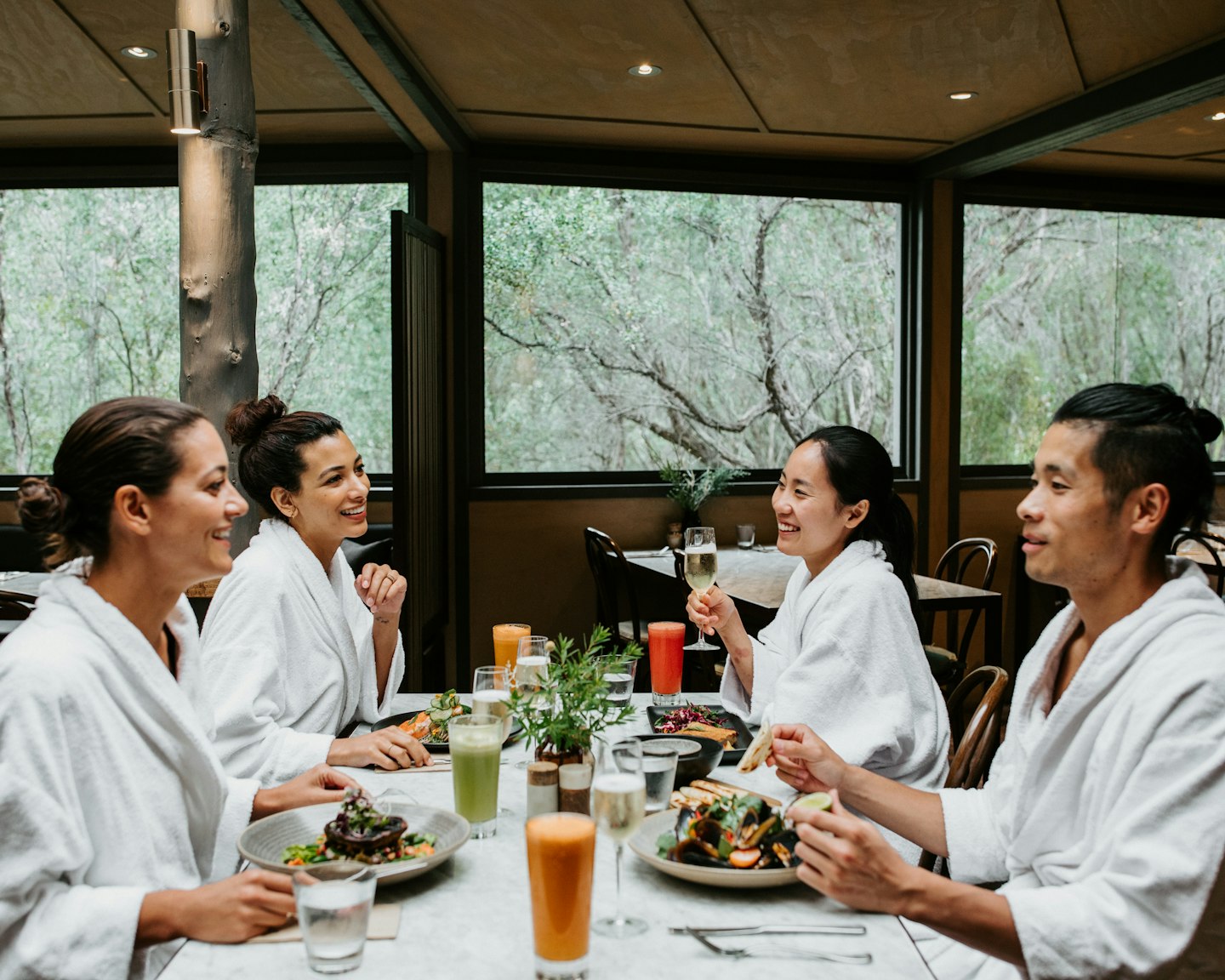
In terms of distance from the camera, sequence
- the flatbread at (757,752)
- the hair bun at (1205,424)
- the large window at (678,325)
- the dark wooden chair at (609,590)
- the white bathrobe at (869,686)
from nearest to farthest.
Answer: the hair bun at (1205,424), the flatbread at (757,752), the white bathrobe at (869,686), the dark wooden chair at (609,590), the large window at (678,325)

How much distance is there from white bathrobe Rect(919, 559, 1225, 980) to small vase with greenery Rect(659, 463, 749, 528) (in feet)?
12.6

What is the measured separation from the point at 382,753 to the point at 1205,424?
4.45 feet

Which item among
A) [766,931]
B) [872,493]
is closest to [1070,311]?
[872,493]

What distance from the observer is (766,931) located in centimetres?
123

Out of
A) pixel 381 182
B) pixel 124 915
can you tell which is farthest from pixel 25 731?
pixel 381 182

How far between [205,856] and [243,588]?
67 cm

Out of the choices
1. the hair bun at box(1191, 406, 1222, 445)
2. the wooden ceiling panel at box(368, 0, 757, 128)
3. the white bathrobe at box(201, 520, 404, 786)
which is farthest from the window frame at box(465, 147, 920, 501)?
the hair bun at box(1191, 406, 1222, 445)

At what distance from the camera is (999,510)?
6.00 meters

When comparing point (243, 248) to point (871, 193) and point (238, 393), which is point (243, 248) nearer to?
point (238, 393)

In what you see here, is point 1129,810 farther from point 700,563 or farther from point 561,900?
point 700,563

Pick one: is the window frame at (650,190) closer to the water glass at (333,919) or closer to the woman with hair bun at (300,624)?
the woman with hair bun at (300,624)

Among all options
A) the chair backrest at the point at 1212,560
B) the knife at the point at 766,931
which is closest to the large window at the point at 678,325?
the chair backrest at the point at 1212,560

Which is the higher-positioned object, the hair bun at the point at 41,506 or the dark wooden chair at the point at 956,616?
the hair bun at the point at 41,506

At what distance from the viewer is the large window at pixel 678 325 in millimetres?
5449
